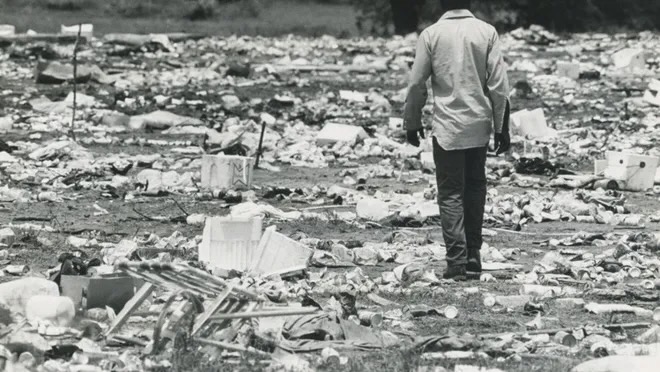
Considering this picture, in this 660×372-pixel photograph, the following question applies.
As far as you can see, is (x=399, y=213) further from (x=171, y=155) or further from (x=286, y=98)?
(x=286, y=98)

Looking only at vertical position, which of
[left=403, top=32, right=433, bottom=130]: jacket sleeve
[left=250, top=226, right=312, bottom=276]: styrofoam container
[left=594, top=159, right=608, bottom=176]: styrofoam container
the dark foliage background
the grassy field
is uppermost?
[left=403, top=32, right=433, bottom=130]: jacket sleeve

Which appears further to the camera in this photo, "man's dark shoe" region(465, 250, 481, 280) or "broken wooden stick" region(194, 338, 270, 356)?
"man's dark shoe" region(465, 250, 481, 280)

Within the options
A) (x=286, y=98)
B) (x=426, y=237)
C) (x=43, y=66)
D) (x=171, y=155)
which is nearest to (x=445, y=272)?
(x=426, y=237)

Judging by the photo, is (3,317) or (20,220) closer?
(3,317)

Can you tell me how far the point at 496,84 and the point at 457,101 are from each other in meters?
0.24

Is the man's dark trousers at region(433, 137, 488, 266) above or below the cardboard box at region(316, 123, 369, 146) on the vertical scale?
above

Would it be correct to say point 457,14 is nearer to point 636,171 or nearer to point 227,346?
point 227,346

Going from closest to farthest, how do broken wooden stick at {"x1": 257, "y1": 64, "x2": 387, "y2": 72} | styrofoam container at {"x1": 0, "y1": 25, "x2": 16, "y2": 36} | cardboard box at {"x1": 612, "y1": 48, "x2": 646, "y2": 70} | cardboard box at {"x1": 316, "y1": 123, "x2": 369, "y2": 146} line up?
cardboard box at {"x1": 316, "y1": 123, "x2": 369, "y2": 146}, cardboard box at {"x1": 612, "y1": 48, "x2": 646, "y2": 70}, broken wooden stick at {"x1": 257, "y1": 64, "x2": 387, "y2": 72}, styrofoam container at {"x1": 0, "y1": 25, "x2": 16, "y2": 36}

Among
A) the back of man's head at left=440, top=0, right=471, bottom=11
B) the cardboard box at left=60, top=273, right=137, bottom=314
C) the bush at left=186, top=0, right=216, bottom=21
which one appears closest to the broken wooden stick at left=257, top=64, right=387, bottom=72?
the bush at left=186, top=0, right=216, bottom=21

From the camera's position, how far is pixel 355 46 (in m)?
29.7

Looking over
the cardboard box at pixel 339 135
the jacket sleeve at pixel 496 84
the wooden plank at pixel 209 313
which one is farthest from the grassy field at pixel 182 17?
the wooden plank at pixel 209 313

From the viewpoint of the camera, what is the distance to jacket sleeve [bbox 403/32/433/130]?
7527mm

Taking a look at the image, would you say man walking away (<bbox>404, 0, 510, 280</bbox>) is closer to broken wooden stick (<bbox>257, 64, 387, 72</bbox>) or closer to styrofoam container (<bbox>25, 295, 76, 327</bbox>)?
styrofoam container (<bbox>25, 295, 76, 327</bbox>)

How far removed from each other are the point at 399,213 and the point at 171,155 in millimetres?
4392
